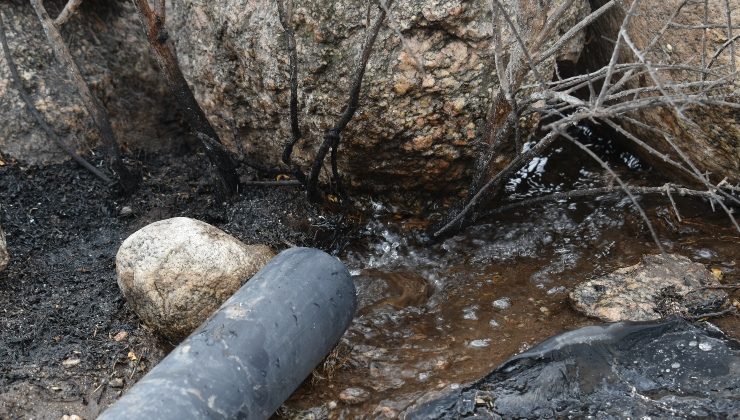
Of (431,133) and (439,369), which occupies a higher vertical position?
(431,133)

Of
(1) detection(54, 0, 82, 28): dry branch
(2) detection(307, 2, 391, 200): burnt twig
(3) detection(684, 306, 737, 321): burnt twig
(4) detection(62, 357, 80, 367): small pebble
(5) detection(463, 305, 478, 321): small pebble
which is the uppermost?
(1) detection(54, 0, 82, 28): dry branch

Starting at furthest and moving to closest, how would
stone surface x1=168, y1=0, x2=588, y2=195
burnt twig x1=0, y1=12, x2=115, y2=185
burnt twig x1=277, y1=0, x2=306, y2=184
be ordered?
1. burnt twig x1=0, y1=12, x2=115, y2=185
2. stone surface x1=168, y1=0, x2=588, y2=195
3. burnt twig x1=277, y1=0, x2=306, y2=184

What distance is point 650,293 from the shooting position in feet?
12.6

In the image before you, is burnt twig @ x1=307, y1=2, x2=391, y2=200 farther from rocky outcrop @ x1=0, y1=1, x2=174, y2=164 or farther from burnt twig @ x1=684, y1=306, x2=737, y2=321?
burnt twig @ x1=684, y1=306, x2=737, y2=321

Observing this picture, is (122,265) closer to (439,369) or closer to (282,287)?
(282,287)

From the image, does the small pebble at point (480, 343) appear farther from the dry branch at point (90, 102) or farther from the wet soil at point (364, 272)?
the dry branch at point (90, 102)

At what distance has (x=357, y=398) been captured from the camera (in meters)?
3.49

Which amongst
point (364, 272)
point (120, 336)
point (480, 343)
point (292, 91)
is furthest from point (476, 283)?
point (120, 336)

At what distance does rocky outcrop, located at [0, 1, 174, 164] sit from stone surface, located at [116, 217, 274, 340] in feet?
5.70

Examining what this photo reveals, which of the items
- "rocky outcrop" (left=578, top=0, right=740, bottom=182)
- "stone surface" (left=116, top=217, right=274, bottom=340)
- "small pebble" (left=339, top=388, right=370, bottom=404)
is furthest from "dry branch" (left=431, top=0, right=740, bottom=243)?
"stone surface" (left=116, top=217, right=274, bottom=340)

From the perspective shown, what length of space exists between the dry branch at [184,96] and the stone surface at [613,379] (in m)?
2.05

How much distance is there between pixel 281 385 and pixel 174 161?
2618 millimetres

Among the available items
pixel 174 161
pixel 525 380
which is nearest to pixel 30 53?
pixel 174 161

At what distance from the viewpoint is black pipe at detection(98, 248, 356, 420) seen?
284 centimetres
